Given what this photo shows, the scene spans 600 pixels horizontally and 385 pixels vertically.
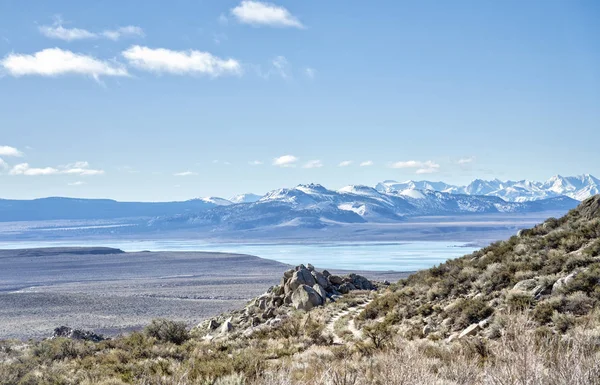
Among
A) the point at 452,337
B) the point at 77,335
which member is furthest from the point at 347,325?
the point at 77,335

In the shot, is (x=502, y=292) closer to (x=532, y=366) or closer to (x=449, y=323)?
(x=449, y=323)

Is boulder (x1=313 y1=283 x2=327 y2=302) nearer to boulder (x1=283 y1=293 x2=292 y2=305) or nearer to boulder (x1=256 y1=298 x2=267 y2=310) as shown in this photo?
boulder (x1=283 y1=293 x2=292 y2=305)

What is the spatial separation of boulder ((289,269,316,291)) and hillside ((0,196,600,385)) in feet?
8.69

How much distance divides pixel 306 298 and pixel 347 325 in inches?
239

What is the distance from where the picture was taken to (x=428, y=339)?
14.4 m

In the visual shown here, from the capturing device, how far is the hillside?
8.28 m

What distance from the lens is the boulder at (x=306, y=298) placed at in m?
24.9

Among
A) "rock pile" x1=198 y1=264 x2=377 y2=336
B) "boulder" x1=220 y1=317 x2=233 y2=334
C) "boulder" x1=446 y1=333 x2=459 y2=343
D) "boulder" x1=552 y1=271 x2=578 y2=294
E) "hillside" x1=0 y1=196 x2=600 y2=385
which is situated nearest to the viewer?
"hillside" x1=0 y1=196 x2=600 y2=385

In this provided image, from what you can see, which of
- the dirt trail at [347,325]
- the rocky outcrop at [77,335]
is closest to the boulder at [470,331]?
the dirt trail at [347,325]

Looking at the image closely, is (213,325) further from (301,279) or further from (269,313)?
(301,279)

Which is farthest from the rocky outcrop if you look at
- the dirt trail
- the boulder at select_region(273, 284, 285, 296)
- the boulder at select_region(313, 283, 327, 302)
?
the dirt trail

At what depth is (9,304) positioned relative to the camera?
206 ft

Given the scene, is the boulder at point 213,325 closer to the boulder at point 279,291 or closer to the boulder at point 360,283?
the boulder at point 279,291

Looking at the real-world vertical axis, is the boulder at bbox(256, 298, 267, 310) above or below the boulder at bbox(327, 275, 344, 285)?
below
